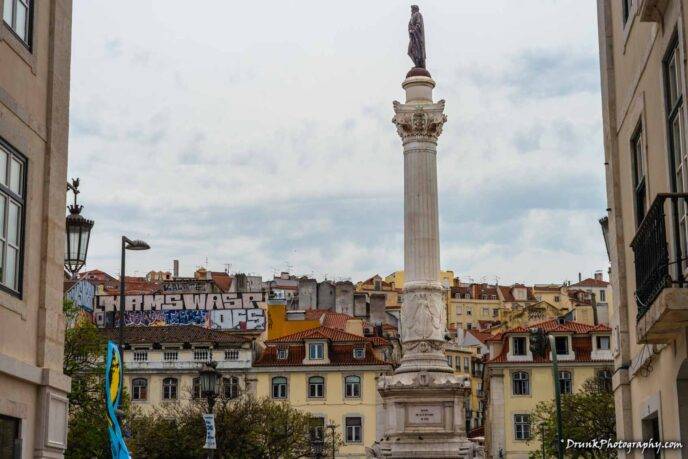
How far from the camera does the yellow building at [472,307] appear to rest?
145875mm

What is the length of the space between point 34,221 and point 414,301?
4003cm

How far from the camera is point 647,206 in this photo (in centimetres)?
1573

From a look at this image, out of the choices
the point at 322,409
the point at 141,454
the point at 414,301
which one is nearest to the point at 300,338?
the point at 322,409

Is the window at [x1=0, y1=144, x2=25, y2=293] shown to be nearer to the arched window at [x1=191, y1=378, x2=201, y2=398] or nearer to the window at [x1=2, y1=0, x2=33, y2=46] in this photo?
the window at [x1=2, y1=0, x2=33, y2=46]

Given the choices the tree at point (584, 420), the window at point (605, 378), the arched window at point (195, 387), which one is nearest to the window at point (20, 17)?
the tree at point (584, 420)

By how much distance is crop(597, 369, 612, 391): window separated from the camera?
72.0 metres

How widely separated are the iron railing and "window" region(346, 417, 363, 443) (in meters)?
64.1

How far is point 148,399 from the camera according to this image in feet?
257

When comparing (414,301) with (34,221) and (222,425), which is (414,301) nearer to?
(222,425)

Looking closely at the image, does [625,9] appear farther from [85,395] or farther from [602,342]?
[602,342]

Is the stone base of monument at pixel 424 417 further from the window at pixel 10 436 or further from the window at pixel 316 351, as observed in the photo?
the window at pixel 10 436

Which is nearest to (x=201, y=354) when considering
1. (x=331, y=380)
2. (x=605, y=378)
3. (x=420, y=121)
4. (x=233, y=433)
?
(x=331, y=380)

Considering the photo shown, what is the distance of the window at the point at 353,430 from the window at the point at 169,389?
11.0 metres

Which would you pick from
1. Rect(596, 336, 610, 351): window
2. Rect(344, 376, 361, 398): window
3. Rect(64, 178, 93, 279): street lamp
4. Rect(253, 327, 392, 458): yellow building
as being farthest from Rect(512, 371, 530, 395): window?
Rect(64, 178, 93, 279): street lamp
